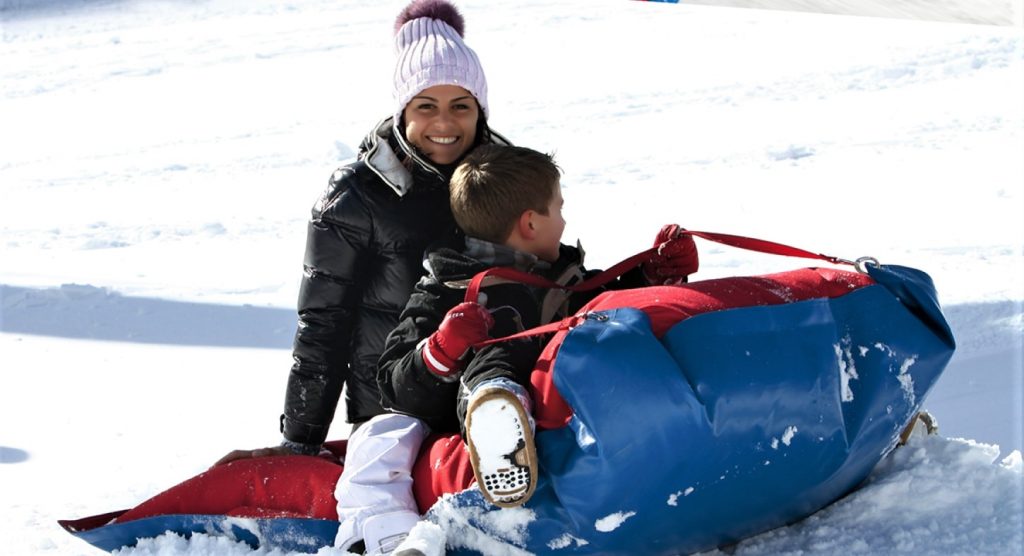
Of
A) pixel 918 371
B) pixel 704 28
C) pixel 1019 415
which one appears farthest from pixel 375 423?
pixel 704 28

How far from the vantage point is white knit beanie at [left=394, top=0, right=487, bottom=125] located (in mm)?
2645

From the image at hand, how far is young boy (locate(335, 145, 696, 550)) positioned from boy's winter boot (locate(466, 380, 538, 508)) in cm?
11

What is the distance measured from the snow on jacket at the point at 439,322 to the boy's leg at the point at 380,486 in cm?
5

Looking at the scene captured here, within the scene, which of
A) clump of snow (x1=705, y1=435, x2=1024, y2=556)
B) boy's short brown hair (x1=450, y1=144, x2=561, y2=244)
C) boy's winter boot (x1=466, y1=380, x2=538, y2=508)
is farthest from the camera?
boy's short brown hair (x1=450, y1=144, x2=561, y2=244)

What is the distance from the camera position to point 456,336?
6.79 ft

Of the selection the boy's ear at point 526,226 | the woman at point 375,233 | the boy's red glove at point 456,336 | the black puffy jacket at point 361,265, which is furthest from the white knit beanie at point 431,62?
the boy's red glove at point 456,336

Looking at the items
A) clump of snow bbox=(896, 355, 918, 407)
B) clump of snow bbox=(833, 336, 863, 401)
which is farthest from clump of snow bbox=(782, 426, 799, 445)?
clump of snow bbox=(896, 355, 918, 407)

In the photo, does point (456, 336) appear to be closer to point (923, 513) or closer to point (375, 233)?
point (375, 233)

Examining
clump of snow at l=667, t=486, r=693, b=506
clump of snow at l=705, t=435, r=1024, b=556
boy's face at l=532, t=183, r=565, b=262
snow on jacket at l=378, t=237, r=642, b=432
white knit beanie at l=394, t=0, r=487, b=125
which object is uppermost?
white knit beanie at l=394, t=0, r=487, b=125

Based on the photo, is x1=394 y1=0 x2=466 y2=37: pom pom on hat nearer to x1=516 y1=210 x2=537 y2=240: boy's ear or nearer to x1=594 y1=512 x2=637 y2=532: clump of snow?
x1=516 y1=210 x2=537 y2=240: boy's ear

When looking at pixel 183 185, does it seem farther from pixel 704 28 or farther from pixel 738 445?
pixel 738 445

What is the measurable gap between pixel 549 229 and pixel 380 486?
1.85 feet

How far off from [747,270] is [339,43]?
559 centimetres

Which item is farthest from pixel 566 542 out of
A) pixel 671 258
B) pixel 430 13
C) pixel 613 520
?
pixel 430 13
